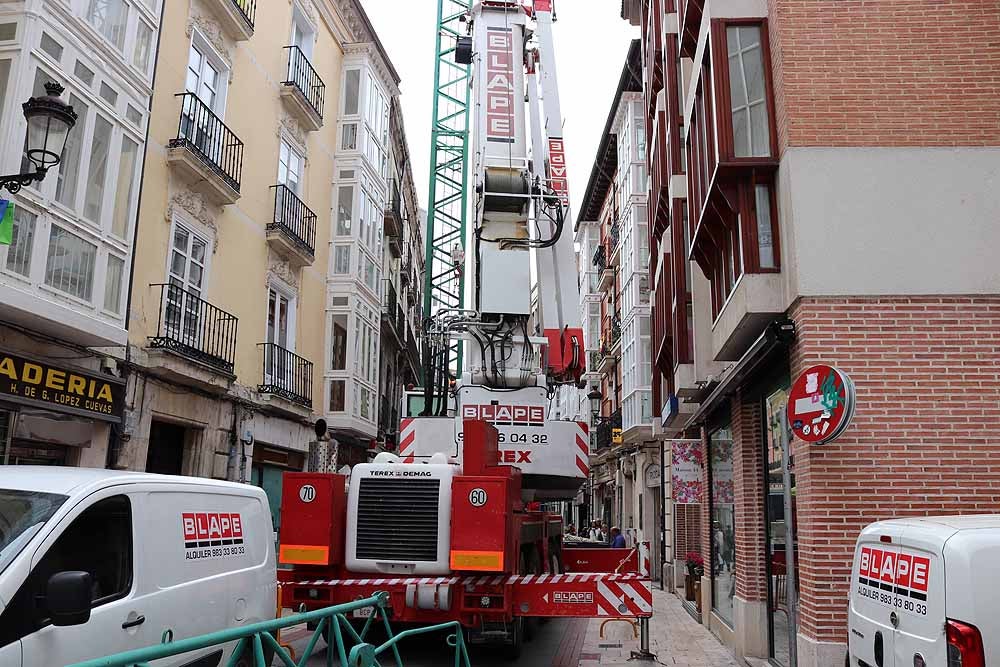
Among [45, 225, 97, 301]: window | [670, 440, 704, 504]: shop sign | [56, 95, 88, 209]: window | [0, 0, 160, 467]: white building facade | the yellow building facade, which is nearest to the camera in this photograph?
[0, 0, 160, 467]: white building facade

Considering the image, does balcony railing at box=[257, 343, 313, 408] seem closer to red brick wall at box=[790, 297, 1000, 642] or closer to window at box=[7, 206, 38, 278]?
window at box=[7, 206, 38, 278]

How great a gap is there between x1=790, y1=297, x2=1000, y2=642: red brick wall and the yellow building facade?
997 centimetres

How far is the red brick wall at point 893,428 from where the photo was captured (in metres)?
7.79

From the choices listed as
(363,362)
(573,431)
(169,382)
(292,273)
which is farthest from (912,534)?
(363,362)

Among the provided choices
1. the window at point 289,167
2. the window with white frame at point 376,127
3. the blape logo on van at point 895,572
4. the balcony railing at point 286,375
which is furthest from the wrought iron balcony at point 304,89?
the blape logo on van at point 895,572

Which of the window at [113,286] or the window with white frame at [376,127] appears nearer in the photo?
the window at [113,286]

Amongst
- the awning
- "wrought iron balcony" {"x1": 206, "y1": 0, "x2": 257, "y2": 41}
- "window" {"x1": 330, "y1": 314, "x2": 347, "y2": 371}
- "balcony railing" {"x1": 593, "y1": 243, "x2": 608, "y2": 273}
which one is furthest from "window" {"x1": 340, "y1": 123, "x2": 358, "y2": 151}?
"balcony railing" {"x1": 593, "y1": 243, "x2": 608, "y2": 273}

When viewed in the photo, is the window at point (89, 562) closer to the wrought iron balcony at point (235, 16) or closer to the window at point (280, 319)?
the wrought iron balcony at point (235, 16)

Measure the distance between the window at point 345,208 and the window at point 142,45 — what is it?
967cm

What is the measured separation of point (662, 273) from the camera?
1777 centimetres

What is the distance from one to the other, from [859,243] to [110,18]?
1092 cm

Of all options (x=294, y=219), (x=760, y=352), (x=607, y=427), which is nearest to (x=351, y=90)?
(x=294, y=219)

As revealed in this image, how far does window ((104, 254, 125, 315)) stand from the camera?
1189cm

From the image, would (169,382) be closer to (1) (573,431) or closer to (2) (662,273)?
(1) (573,431)
